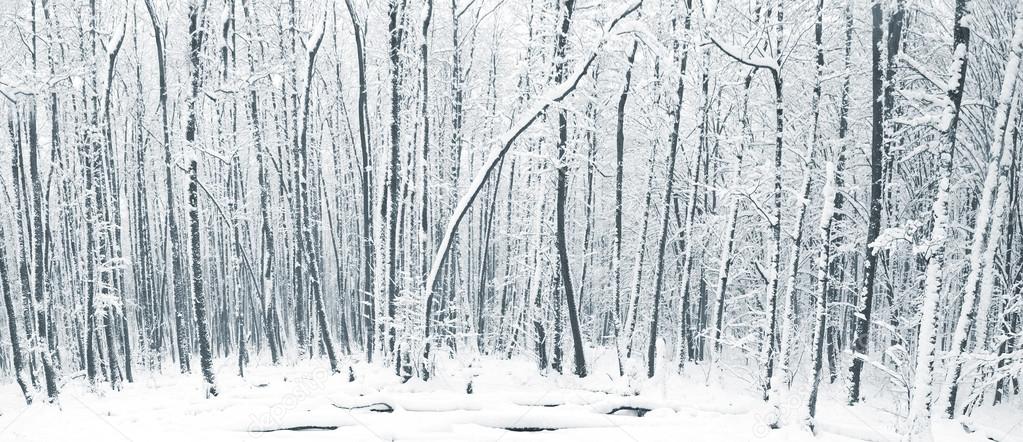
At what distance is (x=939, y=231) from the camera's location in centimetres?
595

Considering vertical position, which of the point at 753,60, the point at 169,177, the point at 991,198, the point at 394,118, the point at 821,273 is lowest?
the point at 821,273

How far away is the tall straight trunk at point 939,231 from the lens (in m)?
6.07

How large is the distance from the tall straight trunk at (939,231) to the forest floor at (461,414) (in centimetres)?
92

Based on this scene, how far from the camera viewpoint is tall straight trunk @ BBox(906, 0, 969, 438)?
6.07 m

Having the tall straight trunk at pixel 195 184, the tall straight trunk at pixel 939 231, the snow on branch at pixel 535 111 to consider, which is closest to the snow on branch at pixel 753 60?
the snow on branch at pixel 535 111

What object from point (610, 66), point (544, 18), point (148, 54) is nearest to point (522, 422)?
point (544, 18)

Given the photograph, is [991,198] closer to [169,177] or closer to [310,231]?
[310,231]

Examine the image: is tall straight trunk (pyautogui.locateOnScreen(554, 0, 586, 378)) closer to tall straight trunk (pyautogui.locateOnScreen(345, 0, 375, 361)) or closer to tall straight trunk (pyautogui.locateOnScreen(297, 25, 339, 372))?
tall straight trunk (pyautogui.locateOnScreen(345, 0, 375, 361))

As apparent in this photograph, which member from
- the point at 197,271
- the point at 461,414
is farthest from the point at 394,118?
the point at 461,414

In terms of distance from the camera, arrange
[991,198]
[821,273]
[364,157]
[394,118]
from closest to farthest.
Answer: [991,198] < [821,273] < [394,118] < [364,157]

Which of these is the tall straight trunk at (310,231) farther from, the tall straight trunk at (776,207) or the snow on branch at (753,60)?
the tall straight trunk at (776,207)

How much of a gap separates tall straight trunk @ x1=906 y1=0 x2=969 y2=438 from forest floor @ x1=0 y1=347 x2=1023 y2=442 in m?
0.92

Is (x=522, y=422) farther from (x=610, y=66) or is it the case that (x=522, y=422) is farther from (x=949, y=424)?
(x=610, y=66)

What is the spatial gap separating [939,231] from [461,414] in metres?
6.48
